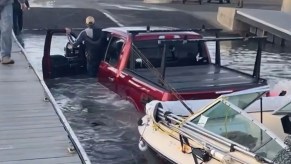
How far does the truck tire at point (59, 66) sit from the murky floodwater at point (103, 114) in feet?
0.90

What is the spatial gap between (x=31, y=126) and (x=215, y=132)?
2212 mm

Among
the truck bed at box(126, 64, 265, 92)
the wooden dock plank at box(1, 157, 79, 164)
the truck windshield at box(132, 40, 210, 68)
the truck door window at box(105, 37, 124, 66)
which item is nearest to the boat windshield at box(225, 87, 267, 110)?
the truck bed at box(126, 64, 265, 92)

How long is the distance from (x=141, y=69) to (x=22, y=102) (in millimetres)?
3409

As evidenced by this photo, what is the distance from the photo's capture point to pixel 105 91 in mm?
12969

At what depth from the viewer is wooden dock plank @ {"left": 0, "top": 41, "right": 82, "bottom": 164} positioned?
6.01m

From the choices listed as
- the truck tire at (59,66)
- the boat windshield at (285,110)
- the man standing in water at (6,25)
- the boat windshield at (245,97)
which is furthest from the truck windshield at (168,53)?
the boat windshield at (245,97)

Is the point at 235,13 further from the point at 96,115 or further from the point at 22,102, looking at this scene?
the point at 22,102

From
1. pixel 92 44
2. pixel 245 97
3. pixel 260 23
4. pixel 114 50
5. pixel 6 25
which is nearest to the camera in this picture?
pixel 245 97

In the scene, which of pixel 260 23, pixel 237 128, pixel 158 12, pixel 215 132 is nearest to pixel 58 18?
pixel 158 12

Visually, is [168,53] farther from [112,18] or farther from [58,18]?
[112,18]

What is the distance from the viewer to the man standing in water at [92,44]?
12.5 m

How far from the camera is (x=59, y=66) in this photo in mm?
13328

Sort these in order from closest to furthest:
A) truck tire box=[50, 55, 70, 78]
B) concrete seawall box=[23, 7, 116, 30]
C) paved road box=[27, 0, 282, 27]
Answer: truck tire box=[50, 55, 70, 78], concrete seawall box=[23, 7, 116, 30], paved road box=[27, 0, 282, 27]

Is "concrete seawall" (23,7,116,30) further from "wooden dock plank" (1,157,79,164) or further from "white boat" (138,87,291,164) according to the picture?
"wooden dock plank" (1,157,79,164)
